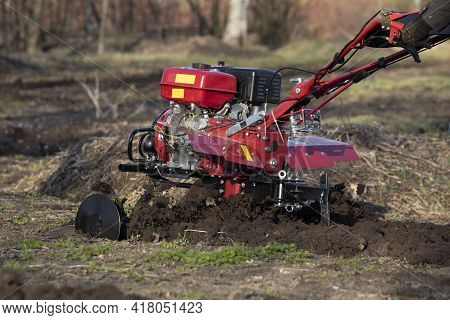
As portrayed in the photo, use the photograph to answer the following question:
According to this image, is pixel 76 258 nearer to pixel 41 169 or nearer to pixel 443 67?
pixel 41 169

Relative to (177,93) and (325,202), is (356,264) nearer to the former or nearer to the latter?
(325,202)

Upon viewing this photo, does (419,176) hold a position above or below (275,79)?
below

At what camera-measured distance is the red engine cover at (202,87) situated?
838 cm

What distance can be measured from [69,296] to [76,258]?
57.7 inches

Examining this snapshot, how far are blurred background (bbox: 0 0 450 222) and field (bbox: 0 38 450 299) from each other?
47mm

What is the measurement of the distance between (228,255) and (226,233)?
2.52ft

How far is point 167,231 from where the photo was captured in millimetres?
8258

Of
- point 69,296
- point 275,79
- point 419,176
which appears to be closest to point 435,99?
point 419,176

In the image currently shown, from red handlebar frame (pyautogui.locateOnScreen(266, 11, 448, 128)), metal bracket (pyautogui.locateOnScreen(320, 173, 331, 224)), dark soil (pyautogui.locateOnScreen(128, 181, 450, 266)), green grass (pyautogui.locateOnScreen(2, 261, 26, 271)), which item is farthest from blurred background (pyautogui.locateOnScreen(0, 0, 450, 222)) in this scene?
green grass (pyautogui.locateOnScreen(2, 261, 26, 271))

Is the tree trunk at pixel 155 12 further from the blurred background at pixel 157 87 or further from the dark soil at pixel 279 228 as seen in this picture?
the dark soil at pixel 279 228

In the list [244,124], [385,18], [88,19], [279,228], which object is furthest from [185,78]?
[88,19]

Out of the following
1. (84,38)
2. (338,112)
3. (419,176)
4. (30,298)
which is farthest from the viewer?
(84,38)

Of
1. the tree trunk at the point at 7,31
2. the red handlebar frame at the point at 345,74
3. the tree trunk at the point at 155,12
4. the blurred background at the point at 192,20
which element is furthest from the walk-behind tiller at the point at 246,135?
the tree trunk at the point at 155,12

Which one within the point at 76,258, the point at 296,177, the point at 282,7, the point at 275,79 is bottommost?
the point at 76,258
